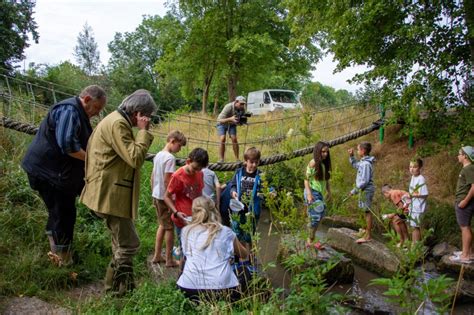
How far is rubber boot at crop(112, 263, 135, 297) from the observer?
117 inches

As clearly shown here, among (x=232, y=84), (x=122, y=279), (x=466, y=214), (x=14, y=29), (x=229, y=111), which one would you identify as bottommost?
(x=122, y=279)

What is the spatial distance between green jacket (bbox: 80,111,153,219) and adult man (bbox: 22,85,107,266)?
30cm

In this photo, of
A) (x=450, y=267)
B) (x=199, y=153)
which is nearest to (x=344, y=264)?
(x=450, y=267)

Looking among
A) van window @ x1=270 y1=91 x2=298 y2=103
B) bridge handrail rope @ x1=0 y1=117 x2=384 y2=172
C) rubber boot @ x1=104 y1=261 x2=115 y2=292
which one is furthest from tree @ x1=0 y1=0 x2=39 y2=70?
rubber boot @ x1=104 y1=261 x2=115 y2=292

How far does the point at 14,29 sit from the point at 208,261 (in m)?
23.3

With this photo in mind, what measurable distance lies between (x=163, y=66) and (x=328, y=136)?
12.5 m

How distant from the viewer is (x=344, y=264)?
15.2ft

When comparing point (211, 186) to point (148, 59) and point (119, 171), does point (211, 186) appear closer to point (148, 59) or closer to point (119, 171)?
point (119, 171)

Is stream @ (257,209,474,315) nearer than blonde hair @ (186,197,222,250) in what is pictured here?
No

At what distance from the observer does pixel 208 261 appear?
9.06ft

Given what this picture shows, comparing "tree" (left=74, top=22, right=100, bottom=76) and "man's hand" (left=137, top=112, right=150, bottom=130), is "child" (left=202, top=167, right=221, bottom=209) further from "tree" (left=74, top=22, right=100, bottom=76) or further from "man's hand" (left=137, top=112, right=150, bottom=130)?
"tree" (left=74, top=22, right=100, bottom=76)

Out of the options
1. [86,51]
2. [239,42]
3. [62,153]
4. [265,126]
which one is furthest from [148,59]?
[62,153]

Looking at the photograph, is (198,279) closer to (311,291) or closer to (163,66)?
(311,291)

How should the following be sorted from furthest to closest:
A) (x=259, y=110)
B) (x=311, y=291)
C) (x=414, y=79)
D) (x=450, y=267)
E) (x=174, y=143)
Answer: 1. (x=259, y=110)
2. (x=414, y=79)
3. (x=450, y=267)
4. (x=174, y=143)
5. (x=311, y=291)
